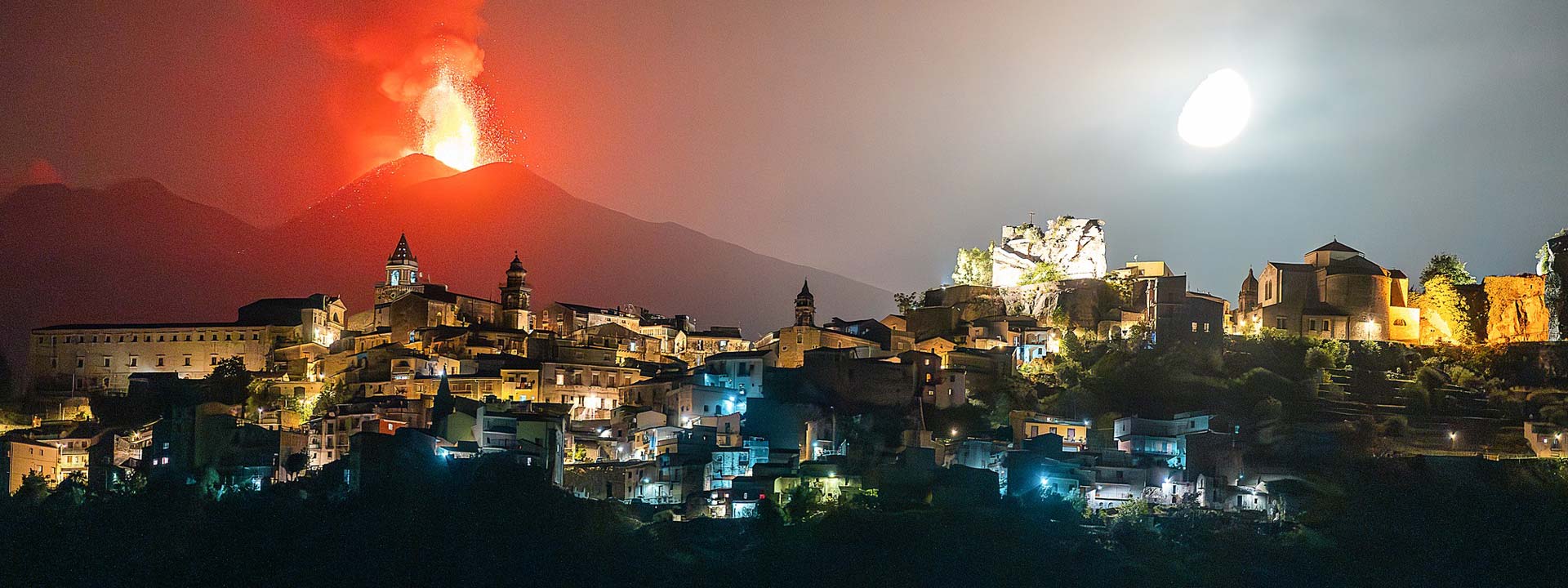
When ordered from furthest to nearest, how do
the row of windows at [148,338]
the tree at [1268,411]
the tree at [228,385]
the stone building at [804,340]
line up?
the row of windows at [148,338], the stone building at [804,340], the tree at [228,385], the tree at [1268,411]

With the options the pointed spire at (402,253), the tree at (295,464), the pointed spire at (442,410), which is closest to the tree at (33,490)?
the tree at (295,464)

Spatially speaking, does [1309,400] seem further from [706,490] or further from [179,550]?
[179,550]

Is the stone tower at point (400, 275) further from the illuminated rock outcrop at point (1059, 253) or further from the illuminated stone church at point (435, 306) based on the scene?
the illuminated rock outcrop at point (1059, 253)

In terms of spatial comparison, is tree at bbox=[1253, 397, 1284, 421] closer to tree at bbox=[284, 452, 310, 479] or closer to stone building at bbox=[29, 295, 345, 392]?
tree at bbox=[284, 452, 310, 479]

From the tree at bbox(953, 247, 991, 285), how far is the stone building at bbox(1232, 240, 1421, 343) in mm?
11862

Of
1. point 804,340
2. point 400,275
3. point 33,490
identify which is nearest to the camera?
point 33,490

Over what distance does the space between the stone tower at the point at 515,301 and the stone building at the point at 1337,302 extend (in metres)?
22.1

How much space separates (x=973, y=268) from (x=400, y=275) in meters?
20.7

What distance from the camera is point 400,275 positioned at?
52.3 meters

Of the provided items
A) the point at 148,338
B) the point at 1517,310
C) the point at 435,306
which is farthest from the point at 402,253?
the point at 1517,310

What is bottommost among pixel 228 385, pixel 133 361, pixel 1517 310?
pixel 228 385

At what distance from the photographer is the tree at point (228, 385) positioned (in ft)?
138

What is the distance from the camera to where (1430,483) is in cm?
3525

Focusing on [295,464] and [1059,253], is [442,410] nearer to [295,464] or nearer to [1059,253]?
[295,464]
